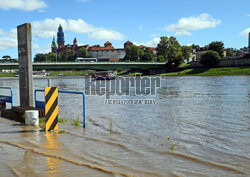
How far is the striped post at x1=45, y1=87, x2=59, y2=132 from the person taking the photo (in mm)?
8359

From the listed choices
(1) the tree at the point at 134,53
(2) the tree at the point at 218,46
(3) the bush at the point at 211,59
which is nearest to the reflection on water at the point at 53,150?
(3) the bush at the point at 211,59

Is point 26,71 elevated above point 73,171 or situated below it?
above

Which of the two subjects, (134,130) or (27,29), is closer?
(134,130)

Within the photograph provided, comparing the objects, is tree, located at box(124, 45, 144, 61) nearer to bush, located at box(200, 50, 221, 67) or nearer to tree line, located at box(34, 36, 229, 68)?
tree line, located at box(34, 36, 229, 68)

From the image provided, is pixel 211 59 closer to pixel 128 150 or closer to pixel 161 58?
pixel 161 58

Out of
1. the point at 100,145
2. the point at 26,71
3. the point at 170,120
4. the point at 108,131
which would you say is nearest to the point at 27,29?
the point at 26,71

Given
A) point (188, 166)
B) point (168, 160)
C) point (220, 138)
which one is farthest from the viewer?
point (220, 138)

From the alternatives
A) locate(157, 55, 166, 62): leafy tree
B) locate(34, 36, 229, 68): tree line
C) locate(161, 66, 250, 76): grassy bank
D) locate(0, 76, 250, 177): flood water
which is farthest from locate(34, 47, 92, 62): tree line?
locate(0, 76, 250, 177): flood water

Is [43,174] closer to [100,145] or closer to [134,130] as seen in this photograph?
[100,145]

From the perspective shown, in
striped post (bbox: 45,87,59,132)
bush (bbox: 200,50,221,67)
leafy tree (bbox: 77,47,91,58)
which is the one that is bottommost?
striped post (bbox: 45,87,59,132)

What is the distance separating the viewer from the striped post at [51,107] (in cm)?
836

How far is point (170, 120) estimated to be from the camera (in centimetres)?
1178

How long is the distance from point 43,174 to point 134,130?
16.5 ft

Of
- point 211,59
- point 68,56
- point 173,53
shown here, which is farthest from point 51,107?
point 68,56
